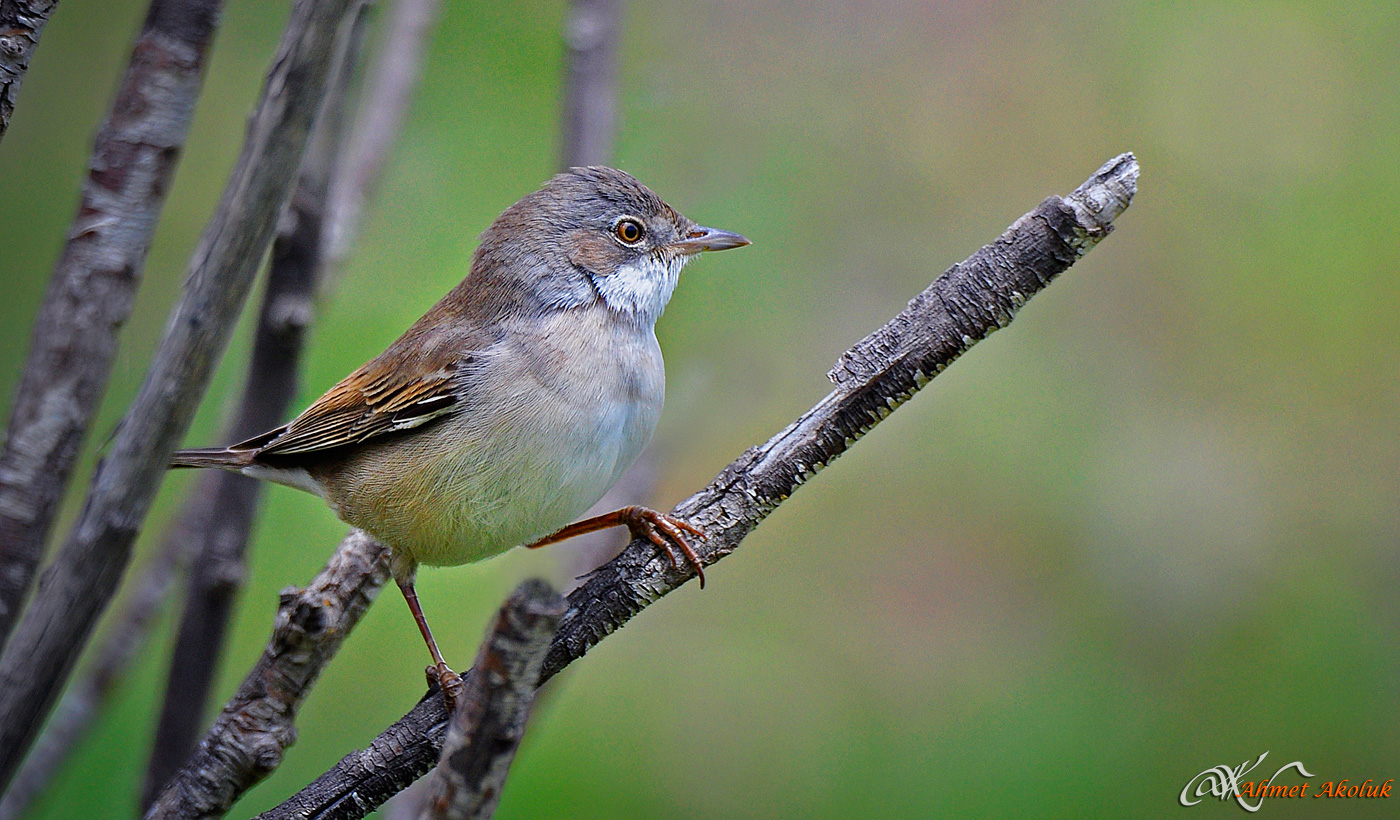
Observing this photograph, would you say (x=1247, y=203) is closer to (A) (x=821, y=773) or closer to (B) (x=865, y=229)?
(B) (x=865, y=229)

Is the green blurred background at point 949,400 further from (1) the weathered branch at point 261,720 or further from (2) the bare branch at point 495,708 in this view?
(2) the bare branch at point 495,708

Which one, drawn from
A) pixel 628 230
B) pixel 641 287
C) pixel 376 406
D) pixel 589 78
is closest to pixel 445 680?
pixel 376 406

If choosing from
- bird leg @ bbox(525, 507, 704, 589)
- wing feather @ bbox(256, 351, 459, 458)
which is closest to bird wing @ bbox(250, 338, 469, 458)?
wing feather @ bbox(256, 351, 459, 458)

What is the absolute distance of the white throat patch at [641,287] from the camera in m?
3.59

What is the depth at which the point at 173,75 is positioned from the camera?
168 cm

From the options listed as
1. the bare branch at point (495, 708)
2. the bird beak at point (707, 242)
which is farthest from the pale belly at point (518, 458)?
the bare branch at point (495, 708)

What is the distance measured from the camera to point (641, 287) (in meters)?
3.66

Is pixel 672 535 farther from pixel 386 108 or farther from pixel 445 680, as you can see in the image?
pixel 386 108

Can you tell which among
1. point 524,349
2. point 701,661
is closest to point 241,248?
point 524,349

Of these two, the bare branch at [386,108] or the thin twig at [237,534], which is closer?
the thin twig at [237,534]

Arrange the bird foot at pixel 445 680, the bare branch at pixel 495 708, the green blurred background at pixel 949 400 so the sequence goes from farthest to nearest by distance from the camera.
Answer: the green blurred background at pixel 949 400 → the bird foot at pixel 445 680 → the bare branch at pixel 495 708

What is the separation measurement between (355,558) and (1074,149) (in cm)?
442

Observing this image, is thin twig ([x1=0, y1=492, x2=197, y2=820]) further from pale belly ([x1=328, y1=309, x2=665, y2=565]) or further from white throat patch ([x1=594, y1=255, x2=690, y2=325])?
white throat patch ([x1=594, y1=255, x2=690, y2=325])

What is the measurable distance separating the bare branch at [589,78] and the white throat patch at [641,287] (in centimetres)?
66
